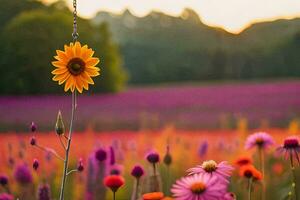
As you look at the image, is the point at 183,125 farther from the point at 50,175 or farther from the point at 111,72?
the point at 111,72

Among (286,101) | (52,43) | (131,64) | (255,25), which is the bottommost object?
(286,101)

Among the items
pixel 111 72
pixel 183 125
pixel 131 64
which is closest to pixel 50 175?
pixel 183 125

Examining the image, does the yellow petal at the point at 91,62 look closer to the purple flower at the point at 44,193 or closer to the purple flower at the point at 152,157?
the purple flower at the point at 152,157

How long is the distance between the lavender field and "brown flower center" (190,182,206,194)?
2145mm

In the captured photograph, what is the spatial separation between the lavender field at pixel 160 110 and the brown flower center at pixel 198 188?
2145 millimetres

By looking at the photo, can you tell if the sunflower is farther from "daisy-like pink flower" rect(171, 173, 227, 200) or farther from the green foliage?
the green foliage

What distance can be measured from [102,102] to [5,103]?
2.54 feet

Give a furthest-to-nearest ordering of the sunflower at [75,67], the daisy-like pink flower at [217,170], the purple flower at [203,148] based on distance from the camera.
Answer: the purple flower at [203,148]
the sunflower at [75,67]
the daisy-like pink flower at [217,170]

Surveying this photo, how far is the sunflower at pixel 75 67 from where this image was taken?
1.04 meters

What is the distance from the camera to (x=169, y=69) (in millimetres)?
7812

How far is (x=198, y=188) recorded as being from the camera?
810mm

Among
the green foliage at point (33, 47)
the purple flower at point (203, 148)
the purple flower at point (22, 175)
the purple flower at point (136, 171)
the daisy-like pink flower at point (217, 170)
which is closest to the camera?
the daisy-like pink flower at point (217, 170)

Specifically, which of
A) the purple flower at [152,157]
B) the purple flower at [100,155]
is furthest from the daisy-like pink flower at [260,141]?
the purple flower at [100,155]

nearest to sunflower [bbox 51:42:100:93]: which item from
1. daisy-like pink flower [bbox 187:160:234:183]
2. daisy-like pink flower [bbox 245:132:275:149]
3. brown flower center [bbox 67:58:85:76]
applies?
brown flower center [bbox 67:58:85:76]
